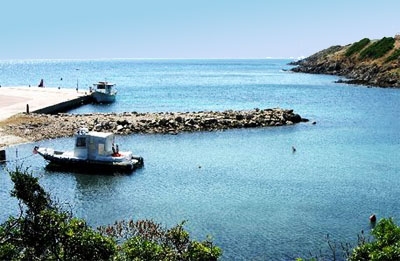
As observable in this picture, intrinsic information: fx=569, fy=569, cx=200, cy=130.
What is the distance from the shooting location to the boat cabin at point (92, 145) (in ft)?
154

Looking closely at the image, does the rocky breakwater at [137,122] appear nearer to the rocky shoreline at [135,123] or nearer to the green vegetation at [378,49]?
the rocky shoreline at [135,123]

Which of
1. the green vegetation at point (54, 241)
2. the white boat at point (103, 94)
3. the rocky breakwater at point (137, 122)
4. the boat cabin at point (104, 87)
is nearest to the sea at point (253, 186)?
the rocky breakwater at point (137, 122)

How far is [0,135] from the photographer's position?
56312 mm

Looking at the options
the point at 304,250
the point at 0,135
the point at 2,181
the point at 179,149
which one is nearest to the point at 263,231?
the point at 304,250

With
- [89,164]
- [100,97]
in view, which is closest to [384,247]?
[89,164]

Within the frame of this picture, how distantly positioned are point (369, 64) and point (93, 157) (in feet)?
395

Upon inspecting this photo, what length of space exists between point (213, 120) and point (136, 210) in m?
34.3

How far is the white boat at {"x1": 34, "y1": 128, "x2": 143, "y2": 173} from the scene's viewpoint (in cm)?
4594

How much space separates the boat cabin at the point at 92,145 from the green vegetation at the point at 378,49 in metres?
118

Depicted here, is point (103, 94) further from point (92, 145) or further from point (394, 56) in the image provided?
point (394, 56)

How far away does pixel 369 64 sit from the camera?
152 metres

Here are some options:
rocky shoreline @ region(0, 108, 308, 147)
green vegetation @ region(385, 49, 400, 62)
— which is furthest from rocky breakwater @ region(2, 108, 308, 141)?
green vegetation @ region(385, 49, 400, 62)

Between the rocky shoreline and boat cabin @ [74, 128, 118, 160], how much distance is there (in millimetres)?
12502

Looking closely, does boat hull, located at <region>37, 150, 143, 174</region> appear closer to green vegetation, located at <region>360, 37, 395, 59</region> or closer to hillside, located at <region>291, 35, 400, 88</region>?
hillside, located at <region>291, 35, 400, 88</region>
